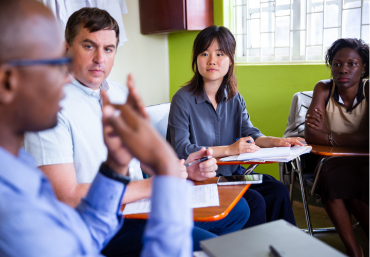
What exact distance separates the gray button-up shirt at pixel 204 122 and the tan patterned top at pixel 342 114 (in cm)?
52

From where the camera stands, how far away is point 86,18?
138cm

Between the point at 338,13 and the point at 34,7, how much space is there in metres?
2.90

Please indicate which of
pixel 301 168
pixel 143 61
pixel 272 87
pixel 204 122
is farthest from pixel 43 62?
pixel 143 61

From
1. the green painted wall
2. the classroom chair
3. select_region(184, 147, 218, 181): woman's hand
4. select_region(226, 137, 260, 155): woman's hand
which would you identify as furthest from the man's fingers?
the green painted wall

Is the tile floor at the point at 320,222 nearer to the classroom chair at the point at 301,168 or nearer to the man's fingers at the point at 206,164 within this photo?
the classroom chair at the point at 301,168

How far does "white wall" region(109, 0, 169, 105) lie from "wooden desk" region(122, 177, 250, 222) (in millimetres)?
2164

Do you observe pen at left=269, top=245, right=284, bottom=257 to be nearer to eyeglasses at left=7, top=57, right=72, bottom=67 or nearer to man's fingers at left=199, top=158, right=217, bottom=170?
eyeglasses at left=7, top=57, right=72, bottom=67

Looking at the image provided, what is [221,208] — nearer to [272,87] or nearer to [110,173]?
[110,173]

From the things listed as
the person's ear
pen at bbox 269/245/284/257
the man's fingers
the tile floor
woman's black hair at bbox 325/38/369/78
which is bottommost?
the tile floor

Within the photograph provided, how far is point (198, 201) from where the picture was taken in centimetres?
114

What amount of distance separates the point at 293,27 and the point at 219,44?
1.32 m

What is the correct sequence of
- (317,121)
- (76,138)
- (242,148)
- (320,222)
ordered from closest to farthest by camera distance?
1. (76,138)
2. (242,148)
3. (317,121)
4. (320,222)

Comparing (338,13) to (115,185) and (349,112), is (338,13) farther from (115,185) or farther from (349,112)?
(115,185)

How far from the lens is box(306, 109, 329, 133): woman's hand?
2150 millimetres
